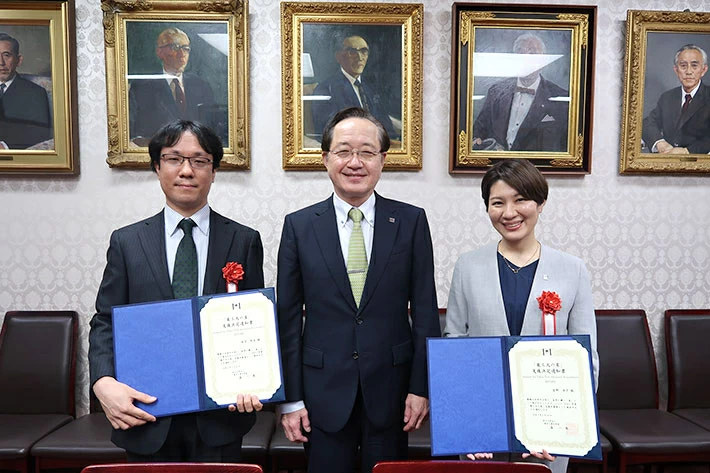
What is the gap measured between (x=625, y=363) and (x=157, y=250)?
2.61 metres

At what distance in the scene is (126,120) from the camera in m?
2.80

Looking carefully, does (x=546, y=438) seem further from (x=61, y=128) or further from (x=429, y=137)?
(x=61, y=128)

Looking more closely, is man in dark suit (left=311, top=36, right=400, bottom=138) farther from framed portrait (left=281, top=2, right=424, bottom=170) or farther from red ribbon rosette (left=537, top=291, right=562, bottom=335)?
red ribbon rosette (left=537, top=291, right=562, bottom=335)

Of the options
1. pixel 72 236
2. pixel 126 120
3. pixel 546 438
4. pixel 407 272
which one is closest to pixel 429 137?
pixel 407 272

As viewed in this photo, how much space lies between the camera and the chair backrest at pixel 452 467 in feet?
3.68

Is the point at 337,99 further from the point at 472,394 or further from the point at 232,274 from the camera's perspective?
the point at 472,394

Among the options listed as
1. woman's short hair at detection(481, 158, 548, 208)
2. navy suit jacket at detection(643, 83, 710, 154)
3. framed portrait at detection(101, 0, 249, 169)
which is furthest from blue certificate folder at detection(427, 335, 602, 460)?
navy suit jacket at detection(643, 83, 710, 154)

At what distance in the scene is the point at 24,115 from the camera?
9.32 feet

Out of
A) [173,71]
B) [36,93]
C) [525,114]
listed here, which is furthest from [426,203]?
[36,93]

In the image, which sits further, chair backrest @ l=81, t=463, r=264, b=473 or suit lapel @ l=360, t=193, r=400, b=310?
suit lapel @ l=360, t=193, r=400, b=310

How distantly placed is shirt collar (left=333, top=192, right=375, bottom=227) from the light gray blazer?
37 cm

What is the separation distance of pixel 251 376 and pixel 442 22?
2.31 meters

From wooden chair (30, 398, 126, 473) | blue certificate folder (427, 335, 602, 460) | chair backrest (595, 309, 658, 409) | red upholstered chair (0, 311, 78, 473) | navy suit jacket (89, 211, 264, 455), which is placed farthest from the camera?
chair backrest (595, 309, 658, 409)

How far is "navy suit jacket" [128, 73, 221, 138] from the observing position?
9.19ft
